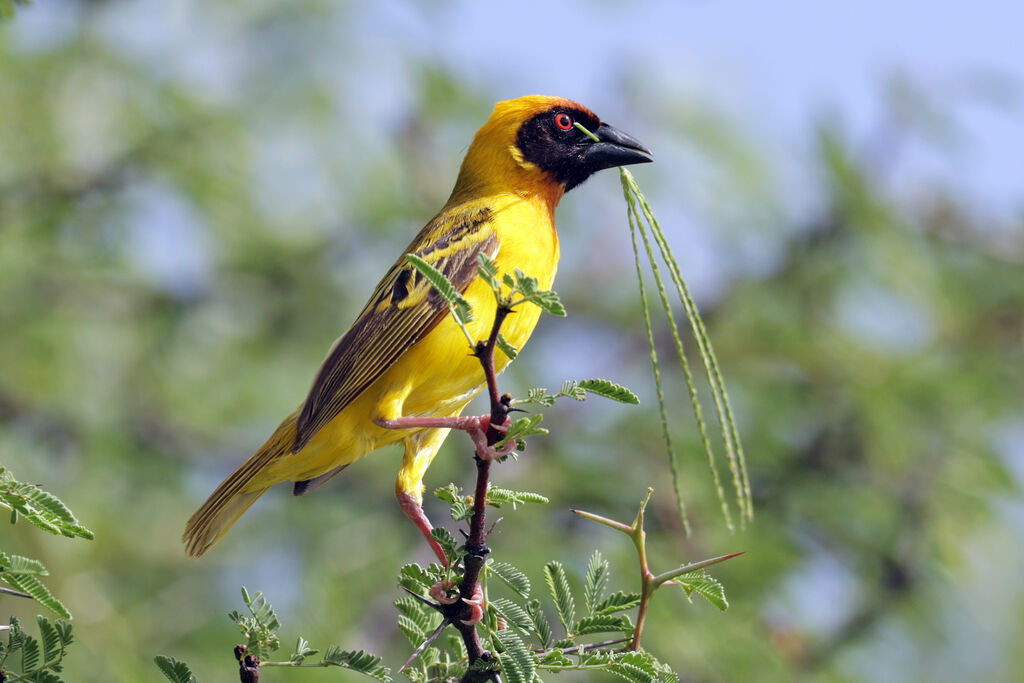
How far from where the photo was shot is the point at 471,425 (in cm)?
282

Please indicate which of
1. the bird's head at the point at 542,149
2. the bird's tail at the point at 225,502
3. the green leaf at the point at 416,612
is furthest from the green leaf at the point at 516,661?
the bird's head at the point at 542,149

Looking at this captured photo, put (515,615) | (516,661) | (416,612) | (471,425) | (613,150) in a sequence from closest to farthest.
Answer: (516,661) → (515,615) → (416,612) → (471,425) → (613,150)

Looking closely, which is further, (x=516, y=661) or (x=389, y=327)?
(x=389, y=327)

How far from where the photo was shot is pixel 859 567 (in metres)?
6.59

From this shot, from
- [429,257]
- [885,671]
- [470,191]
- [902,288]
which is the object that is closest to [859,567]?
[885,671]

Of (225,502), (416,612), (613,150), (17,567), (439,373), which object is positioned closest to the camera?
(17,567)

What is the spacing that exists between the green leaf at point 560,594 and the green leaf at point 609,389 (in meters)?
0.48

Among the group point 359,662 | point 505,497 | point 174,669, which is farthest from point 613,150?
point 174,669

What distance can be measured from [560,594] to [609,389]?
0.56m

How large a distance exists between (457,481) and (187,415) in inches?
98.4

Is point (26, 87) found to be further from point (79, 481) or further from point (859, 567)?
point (859, 567)

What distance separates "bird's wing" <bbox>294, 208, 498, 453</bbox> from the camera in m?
3.43

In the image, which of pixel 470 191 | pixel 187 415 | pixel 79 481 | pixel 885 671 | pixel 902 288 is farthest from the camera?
pixel 187 415

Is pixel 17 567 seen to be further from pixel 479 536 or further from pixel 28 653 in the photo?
pixel 479 536
